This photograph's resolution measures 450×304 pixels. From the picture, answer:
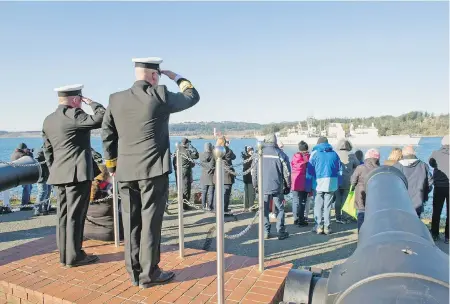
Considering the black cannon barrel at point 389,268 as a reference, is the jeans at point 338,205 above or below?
below

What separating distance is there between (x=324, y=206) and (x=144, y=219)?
4583 mm

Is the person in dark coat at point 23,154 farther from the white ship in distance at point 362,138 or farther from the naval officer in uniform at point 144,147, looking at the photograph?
the white ship in distance at point 362,138

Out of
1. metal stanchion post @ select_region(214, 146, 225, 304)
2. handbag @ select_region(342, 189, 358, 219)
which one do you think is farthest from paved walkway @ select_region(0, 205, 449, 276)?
metal stanchion post @ select_region(214, 146, 225, 304)

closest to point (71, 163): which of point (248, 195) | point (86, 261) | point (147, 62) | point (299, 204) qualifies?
point (86, 261)

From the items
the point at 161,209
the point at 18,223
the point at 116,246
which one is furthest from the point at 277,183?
the point at 18,223

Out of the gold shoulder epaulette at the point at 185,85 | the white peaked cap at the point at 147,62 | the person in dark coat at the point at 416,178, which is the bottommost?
the person in dark coat at the point at 416,178

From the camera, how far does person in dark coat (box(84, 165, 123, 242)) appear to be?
5680 millimetres

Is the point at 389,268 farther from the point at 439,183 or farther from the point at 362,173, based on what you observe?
the point at 439,183

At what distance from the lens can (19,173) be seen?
273 inches

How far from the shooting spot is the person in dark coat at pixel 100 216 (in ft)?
18.6

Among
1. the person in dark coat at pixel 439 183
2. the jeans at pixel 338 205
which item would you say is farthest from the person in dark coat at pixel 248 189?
the person in dark coat at pixel 439 183

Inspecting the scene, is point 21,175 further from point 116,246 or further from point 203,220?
point 203,220

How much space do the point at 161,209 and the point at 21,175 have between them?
4.61 m

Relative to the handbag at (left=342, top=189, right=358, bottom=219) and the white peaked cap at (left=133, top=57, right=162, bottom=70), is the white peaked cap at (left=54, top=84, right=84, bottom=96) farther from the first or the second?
the handbag at (left=342, top=189, right=358, bottom=219)
